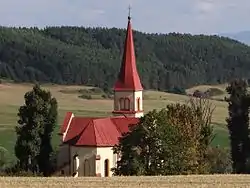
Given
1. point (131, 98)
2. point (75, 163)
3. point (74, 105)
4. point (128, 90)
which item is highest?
point (74, 105)

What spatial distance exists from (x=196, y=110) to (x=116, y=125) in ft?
28.0

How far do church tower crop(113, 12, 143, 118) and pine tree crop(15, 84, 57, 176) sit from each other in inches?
275

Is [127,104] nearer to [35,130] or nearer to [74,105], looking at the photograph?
[35,130]

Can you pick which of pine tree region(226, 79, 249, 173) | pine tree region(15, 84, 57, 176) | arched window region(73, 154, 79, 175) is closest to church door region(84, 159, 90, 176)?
arched window region(73, 154, 79, 175)

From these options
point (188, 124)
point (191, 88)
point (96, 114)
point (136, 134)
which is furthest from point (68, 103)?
point (136, 134)

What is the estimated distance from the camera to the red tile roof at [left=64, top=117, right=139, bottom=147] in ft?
227

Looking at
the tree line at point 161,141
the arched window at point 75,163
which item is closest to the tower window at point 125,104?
the tree line at point 161,141

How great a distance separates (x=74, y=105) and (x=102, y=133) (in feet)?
231

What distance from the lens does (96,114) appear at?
405ft

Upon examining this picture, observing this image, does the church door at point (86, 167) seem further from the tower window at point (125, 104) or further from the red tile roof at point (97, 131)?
the tower window at point (125, 104)

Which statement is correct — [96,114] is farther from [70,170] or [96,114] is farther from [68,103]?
[70,170]

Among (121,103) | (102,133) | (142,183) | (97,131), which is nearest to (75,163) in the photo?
(97,131)

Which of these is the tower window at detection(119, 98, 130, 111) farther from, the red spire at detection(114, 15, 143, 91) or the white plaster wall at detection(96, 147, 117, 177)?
the white plaster wall at detection(96, 147, 117, 177)

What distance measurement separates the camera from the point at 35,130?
69375 mm
